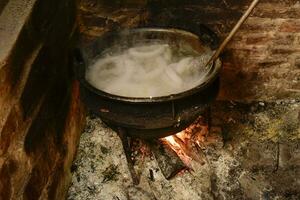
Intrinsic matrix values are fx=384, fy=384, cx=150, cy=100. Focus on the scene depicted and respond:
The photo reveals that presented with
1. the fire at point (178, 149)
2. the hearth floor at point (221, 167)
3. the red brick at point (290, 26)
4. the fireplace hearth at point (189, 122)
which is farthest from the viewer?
the red brick at point (290, 26)

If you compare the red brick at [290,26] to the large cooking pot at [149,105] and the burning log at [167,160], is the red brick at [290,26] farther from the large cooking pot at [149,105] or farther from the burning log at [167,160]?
the burning log at [167,160]

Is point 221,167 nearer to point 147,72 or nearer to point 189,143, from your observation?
point 189,143

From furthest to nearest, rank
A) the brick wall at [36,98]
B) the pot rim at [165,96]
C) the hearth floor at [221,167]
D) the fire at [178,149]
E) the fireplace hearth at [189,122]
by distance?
the fire at [178,149] < the hearth floor at [221,167] < the fireplace hearth at [189,122] < the pot rim at [165,96] < the brick wall at [36,98]

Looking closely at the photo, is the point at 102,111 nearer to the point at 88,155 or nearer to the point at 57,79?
the point at 57,79

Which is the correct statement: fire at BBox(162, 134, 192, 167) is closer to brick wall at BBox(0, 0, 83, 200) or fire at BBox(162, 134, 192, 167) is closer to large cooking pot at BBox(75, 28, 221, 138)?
large cooking pot at BBox(75, 28, 221, 138)

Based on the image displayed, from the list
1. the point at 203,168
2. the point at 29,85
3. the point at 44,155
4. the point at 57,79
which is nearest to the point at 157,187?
the point at 203,168

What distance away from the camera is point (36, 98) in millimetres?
2518

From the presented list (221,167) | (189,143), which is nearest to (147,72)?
(189,143)

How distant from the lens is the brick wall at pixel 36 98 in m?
2.13

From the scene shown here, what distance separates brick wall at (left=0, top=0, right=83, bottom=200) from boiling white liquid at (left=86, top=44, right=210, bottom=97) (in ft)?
1.10

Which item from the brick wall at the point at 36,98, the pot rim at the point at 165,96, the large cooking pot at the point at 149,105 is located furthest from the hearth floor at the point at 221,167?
the pot rim at the point at 165,96

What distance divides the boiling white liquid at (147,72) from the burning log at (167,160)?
0.77 metres

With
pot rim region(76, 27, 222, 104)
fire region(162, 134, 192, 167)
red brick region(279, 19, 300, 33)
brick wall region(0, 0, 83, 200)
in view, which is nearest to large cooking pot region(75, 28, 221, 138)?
pot rim region(76, 27, 222, 104)

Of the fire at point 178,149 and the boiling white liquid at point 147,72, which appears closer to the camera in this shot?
the boiling white liquid at point 147,72
